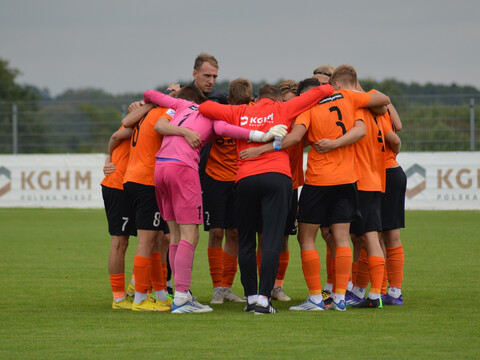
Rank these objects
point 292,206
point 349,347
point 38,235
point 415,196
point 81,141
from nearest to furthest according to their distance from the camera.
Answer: point 349,347
point 292,206
point 38,235
point 415,196
point 81,141

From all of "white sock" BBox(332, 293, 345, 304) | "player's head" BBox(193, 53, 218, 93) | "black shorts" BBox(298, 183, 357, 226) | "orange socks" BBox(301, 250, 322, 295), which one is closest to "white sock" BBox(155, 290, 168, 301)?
"orange socks" BBox(301, 250, 322, 295)

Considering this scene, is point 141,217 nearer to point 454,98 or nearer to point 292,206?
point 292,206

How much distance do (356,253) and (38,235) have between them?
8989 mm

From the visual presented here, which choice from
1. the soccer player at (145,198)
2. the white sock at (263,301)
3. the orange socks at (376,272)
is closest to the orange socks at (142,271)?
the soccer player at (145,198)

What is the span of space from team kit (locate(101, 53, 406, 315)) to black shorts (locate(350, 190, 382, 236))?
0.03ft

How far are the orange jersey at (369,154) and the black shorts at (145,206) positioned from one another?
1.88 meters

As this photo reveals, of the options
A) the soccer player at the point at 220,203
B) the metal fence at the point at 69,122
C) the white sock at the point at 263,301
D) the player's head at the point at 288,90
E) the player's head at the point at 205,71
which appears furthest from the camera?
the metal fence at the point at 69,122

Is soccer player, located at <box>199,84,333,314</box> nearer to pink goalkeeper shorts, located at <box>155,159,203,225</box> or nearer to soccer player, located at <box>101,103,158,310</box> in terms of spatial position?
pink goalkeeper shorts, located at <box>155,159,203,225</box>

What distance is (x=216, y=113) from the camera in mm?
6777

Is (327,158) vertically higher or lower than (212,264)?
higher

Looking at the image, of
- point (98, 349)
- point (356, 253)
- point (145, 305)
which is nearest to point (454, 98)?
point (356, 253)

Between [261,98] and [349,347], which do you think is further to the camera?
[261,98]

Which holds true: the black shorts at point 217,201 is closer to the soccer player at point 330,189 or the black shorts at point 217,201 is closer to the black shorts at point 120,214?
the black shorts at point 120,214

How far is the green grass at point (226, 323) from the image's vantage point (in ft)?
16.7
